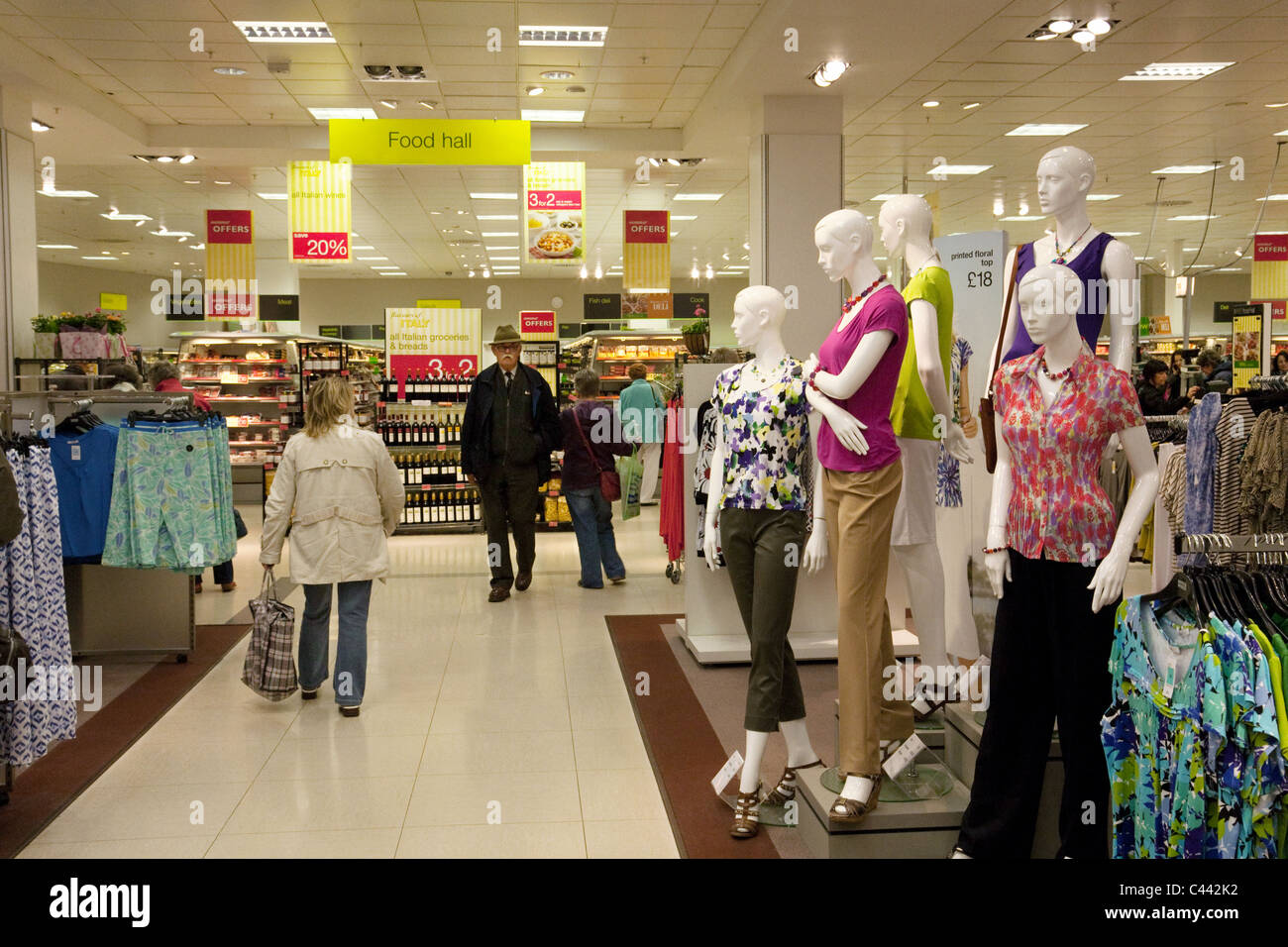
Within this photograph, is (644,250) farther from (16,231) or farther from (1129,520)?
(1129,520)

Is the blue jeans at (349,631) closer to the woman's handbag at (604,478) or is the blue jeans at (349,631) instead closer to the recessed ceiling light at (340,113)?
the woman's handbag at (604,478)

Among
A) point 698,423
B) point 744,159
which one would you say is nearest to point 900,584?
point 698,423

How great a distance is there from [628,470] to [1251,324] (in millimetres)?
9712

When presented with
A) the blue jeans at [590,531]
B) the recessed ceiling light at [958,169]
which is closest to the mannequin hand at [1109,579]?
the blue jeans at [590,531]

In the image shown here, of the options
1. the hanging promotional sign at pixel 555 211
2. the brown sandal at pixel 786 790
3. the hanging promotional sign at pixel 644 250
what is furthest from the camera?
the hanging promotional sign at pixel 644 250

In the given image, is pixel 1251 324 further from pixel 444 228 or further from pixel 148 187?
pixel 148 187

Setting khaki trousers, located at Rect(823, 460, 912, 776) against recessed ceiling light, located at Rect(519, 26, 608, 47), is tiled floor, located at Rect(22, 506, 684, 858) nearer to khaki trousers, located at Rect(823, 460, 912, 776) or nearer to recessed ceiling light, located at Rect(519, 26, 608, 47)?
khaki trousers, located at Rect(823, 460, 912, 776)

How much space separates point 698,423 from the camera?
18.9ft

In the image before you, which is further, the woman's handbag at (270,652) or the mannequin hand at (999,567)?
the woman's handbag at (270,652)

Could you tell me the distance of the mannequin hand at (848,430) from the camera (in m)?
3.06

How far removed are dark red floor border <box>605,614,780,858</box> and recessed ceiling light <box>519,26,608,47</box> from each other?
167 inches

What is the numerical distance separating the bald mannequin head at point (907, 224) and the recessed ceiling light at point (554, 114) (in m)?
6.82

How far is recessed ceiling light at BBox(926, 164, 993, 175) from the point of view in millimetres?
12336

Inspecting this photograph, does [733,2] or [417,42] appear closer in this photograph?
[733,2]
